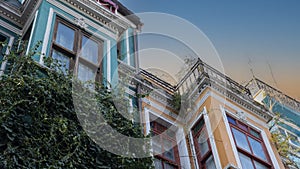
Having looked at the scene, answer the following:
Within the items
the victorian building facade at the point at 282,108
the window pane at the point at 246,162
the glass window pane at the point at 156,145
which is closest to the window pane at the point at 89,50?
the glass window pane at the point at 156,145

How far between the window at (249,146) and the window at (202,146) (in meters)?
0.56

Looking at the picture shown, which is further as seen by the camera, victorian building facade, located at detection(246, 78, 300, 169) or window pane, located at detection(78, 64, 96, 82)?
victorian building facade, located at detection(246, 78, 300, 169)

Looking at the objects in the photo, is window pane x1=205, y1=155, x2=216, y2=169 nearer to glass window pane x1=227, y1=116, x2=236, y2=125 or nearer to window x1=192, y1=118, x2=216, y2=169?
window x1=192, y1=118, x2=216, y2=169

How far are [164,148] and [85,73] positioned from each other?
2.24m

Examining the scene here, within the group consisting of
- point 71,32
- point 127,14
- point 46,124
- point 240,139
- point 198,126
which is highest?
point 127,14

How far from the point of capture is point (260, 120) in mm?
9062

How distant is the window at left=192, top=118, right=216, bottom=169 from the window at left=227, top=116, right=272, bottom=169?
564 millimetres

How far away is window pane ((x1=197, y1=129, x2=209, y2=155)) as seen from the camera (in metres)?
7.73

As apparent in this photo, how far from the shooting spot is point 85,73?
6770mm

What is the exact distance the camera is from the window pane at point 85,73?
6.65 meters

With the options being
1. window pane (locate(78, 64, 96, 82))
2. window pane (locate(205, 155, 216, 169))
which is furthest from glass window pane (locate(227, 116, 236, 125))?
window pane (locate(78, 64, 96, 82))

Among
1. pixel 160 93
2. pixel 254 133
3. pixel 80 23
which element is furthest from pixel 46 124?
pixel 254 133

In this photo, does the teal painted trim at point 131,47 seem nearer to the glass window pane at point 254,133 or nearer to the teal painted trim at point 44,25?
the teal painted trim at point 44,25

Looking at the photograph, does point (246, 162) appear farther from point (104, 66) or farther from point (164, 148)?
point (104, 66)
